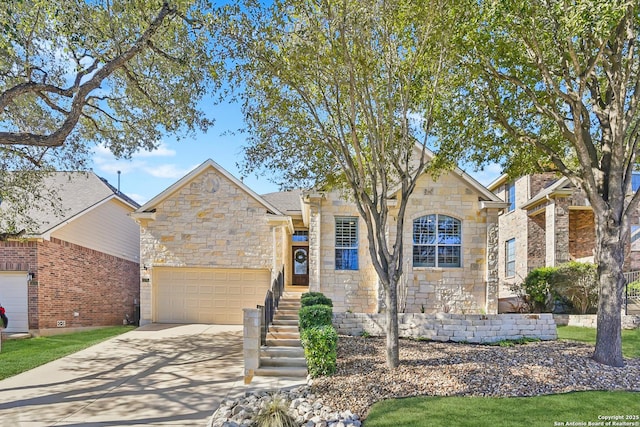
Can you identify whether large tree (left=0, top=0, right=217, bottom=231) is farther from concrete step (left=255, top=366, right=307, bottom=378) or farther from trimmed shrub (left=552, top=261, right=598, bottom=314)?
trimmed shrub (left=552, top=261, right=598, bottom=314)

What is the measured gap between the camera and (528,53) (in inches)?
333

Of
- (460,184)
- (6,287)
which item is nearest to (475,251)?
(460,184)

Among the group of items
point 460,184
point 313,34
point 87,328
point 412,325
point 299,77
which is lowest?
point 87,328

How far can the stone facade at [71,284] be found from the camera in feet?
45.6

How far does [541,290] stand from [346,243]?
277 inches

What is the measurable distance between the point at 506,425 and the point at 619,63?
688 cm

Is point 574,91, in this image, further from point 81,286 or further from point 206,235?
point 81,286

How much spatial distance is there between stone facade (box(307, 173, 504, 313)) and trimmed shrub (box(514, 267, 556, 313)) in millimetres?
2145

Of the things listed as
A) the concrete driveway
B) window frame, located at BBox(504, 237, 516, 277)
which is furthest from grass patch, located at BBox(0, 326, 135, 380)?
window frame, located at BBox(504, 237, 516, 277)

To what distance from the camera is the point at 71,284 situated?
1548 cm

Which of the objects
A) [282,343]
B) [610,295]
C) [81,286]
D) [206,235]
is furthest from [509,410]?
[81,286]

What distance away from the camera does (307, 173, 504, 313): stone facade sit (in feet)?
44.7

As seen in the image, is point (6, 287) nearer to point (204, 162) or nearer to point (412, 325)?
point (204, 162)

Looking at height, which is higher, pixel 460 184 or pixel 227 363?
pixel 460 184
